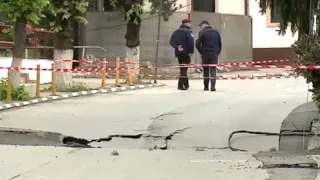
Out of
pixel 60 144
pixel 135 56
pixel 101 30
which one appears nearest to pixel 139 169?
pixel 60 144

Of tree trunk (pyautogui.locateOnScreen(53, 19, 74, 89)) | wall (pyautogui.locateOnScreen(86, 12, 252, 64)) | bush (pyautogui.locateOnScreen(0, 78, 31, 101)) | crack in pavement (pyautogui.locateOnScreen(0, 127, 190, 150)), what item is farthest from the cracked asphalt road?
wall (pyautogui.locateOnScreen(86, 12, 252, 64))

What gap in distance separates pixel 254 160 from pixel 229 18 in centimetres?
2291

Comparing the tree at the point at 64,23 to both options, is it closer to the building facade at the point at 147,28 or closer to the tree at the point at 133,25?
the tree at the point at 133,25

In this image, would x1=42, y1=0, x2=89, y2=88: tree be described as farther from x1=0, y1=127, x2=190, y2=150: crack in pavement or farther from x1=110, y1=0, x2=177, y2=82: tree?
x1=0, y1=127, x2=190, y2=150: crack in pavement

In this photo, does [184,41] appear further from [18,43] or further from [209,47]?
[18,43]

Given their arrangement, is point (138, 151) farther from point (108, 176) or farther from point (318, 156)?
point (318, 156)

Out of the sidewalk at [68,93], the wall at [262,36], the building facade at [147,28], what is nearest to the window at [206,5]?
the building facade at [147,28]

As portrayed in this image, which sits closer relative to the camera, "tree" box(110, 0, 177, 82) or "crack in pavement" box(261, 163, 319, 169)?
"crack in pavement" box(261, 163, 319, 169)

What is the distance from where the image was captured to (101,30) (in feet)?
85.2

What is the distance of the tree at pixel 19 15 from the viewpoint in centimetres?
1427

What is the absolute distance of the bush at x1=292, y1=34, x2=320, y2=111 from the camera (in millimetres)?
7785

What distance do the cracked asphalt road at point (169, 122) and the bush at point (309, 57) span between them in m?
1.23

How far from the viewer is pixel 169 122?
11016 mm

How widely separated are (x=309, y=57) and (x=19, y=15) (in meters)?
8.75
